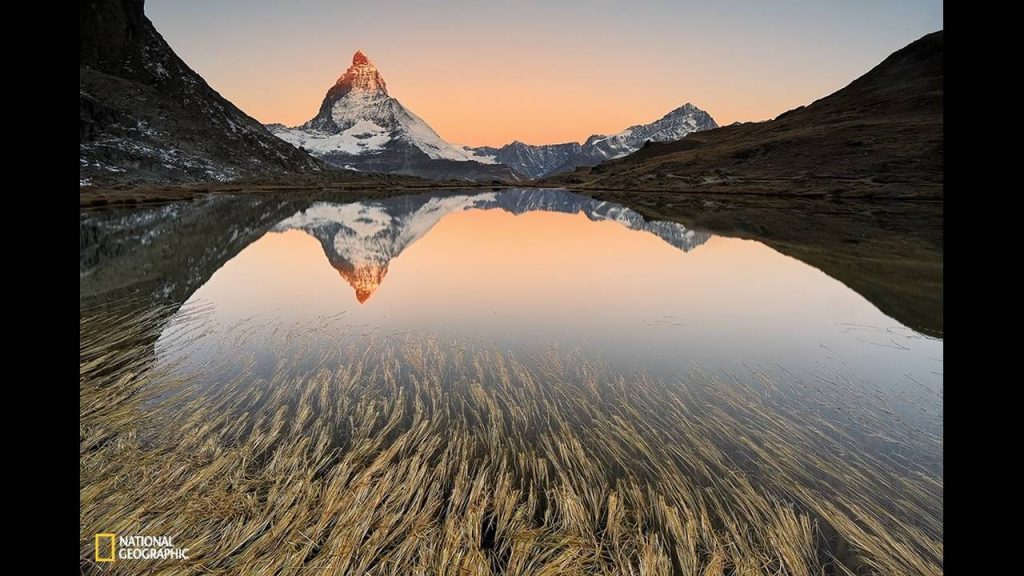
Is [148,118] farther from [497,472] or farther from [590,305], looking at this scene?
[497,472]

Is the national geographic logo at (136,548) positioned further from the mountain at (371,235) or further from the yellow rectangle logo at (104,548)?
the mountain at (371,235)

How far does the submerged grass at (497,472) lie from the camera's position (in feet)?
17.3

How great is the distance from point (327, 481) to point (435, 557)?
2.16 metres

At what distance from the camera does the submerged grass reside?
207 inches

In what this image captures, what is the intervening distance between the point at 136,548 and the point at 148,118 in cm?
18810

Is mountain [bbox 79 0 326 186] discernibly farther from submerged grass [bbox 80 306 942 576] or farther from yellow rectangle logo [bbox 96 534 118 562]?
yellow rectangle logo [bbox 96 534 118 562]

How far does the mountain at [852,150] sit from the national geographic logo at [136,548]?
88.6 meters

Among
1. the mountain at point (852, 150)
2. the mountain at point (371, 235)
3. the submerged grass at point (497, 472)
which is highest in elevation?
the mountain at point (852, 150)

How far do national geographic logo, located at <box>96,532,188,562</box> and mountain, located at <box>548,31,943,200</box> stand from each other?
291 feet

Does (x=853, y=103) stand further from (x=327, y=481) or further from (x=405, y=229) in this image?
(x=327, y=481)

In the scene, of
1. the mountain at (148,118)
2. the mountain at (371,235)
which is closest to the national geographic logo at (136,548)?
the mountain at (371,235)

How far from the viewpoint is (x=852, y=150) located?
10044 centimetres

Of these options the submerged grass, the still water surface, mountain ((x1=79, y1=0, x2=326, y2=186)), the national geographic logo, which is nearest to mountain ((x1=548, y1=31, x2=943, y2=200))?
the still water surface

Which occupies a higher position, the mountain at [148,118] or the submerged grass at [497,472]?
the mountain at [148,118]
